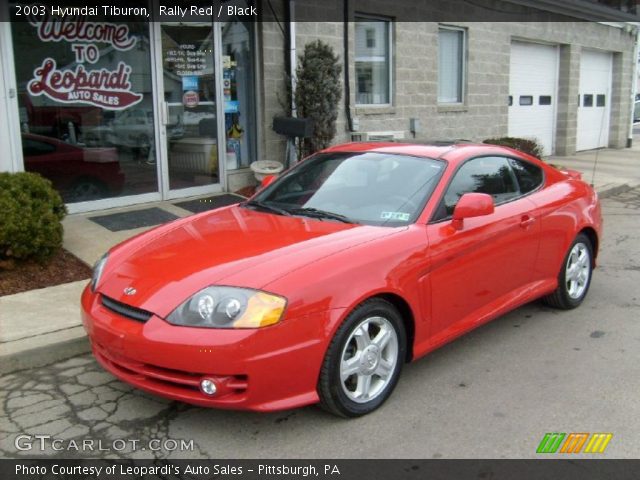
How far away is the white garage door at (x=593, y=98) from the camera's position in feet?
58.9

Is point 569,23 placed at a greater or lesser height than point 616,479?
greater

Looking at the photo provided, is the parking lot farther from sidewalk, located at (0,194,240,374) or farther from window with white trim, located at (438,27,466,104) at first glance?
window with white trim, located at (438,27,466,104)

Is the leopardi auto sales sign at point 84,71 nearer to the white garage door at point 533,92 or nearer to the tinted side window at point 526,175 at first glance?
the tinted side window at point 526,175

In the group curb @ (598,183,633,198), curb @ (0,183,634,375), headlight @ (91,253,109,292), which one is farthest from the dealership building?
headlight @ (91,253,109,292)

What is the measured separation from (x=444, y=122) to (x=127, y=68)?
668 cm

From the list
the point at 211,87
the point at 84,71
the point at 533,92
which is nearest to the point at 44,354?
the point at 84,71

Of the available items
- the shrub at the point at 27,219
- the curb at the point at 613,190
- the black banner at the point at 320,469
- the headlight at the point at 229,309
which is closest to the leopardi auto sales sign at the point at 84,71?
the shrub at the point at 27,219

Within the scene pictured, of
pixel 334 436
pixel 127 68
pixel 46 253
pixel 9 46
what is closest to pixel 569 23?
pixel 127 68

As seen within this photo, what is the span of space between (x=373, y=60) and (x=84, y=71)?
17.5ft

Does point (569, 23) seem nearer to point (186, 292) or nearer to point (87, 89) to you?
point (87, 89)

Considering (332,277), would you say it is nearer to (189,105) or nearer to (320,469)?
(320,469)

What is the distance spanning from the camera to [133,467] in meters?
3.06

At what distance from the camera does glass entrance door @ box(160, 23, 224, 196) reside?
870 centimetres

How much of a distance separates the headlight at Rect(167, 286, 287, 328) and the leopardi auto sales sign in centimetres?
550
